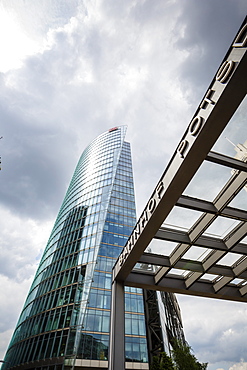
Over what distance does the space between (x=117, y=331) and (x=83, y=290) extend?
82.0 ft

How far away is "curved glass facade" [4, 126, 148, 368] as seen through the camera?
97.9 ft

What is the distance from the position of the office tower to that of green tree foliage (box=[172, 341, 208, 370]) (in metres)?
7.83

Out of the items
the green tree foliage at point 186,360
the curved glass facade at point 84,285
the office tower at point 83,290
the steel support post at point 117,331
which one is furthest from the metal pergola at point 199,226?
the curved glass facade at point 84,285

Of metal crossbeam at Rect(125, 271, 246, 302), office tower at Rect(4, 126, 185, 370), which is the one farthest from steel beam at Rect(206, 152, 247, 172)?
office tower at Rect(4, 126, 185, 370)

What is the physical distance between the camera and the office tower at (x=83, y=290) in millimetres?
29219

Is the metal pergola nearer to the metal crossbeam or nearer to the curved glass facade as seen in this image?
the metal crossbeam

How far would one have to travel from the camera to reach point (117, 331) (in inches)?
306

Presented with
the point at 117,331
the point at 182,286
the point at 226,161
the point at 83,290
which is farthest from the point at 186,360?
the point at 83,290

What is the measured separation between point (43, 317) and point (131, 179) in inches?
1410

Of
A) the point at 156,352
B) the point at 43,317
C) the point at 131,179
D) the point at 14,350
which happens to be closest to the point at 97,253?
the point at 43,317

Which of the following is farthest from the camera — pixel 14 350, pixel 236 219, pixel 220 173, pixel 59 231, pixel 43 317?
pixel 59 231

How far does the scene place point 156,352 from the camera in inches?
1282

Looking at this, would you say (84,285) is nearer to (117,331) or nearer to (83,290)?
(83,290)

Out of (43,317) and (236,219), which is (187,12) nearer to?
(236,219)
